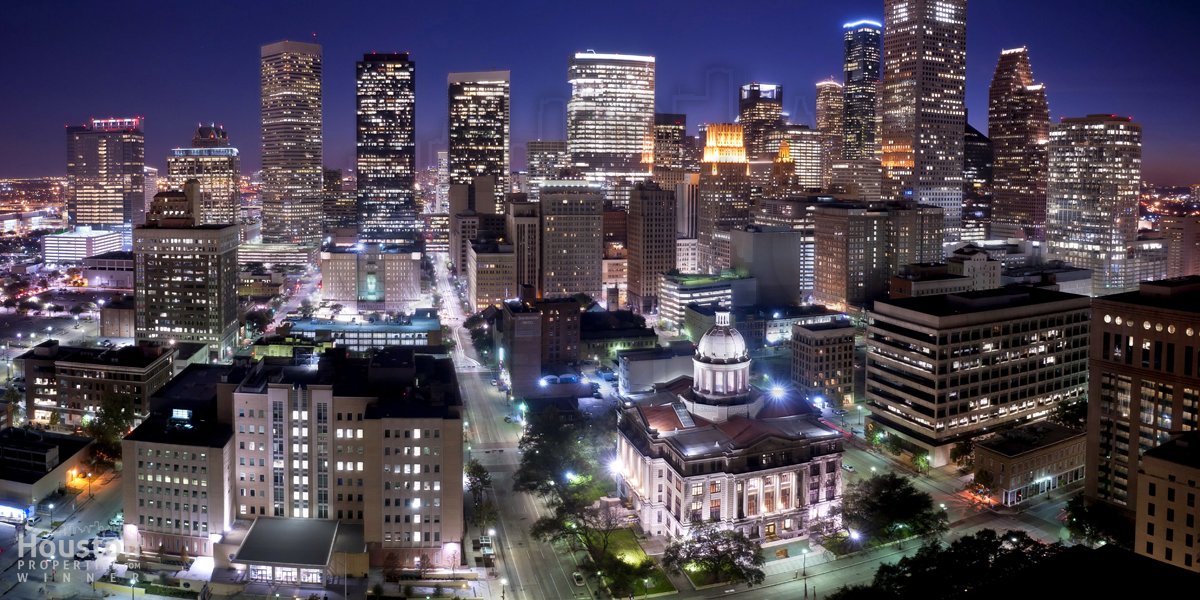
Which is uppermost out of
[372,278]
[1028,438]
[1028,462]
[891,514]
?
[372,278]

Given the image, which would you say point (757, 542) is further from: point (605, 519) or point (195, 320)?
point (195, 320)

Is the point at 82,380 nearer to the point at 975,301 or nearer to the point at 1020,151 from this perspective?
the point at 975,301

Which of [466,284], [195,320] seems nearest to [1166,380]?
[195,320]

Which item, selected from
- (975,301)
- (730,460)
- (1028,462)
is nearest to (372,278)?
→ (975,301)

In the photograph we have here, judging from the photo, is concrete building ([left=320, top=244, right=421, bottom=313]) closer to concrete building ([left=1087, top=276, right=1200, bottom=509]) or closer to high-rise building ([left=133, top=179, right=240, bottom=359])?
high-rise building ([left=133, top=179, right=240, bottom=359])

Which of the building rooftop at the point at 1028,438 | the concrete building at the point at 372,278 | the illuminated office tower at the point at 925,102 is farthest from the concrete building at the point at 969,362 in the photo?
the illuminated office tower at the point at 925,102

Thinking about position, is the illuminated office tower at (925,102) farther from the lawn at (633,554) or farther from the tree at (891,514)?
the lawn at (633,554)
